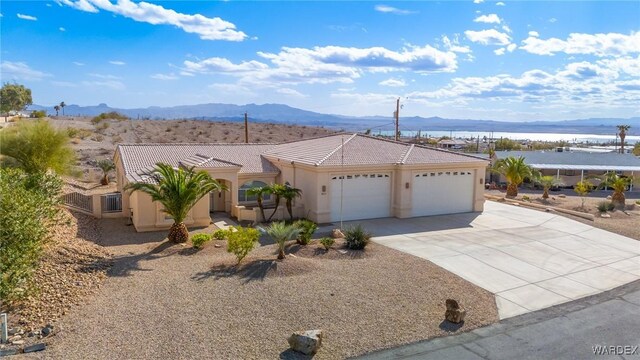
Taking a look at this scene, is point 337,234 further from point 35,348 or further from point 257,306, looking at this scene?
point 35,348

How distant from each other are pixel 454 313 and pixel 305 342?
4086mm

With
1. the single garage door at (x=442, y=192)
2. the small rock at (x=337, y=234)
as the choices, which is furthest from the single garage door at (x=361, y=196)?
the small rock at (x=337, y=234)

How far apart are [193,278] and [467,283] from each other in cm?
833

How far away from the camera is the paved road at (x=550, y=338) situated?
10.8m

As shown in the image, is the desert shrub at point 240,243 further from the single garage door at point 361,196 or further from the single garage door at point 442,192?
the single garage door at point 442,192

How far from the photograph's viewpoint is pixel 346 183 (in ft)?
82.6

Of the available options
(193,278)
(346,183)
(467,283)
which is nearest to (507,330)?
(467,283)

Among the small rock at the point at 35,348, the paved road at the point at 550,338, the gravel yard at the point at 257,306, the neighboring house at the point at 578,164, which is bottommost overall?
the paved road at the point at 550,338

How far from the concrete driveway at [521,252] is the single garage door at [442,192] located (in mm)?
825

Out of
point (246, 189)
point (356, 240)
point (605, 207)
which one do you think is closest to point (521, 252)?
point (356, 240)

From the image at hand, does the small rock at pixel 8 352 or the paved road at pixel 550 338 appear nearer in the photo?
the small rock at pixel 8 352

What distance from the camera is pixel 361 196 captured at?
2561 centimetres

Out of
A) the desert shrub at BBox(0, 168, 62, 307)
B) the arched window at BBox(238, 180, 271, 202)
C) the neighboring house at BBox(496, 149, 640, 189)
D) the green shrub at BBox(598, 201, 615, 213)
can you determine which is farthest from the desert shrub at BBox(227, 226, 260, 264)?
the neighboring house at BBox(496, 149, 640, 189)

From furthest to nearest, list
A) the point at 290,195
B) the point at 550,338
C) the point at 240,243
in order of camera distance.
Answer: the point at 290,195 < the point at 240,243 < the point at 550,338
